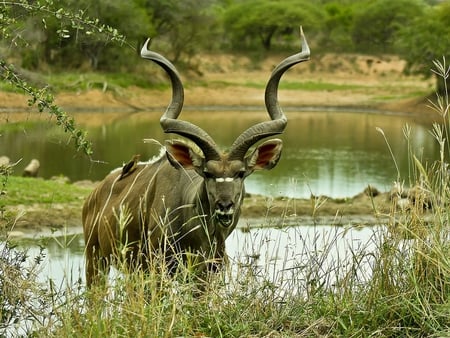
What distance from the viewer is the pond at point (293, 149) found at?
19.2 meters

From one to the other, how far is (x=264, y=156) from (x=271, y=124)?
253mm

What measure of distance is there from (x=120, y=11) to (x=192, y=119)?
6.89 metres

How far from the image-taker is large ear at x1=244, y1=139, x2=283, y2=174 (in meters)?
6.82

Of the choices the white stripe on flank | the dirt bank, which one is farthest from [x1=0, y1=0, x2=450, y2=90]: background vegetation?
the white stripe on flank

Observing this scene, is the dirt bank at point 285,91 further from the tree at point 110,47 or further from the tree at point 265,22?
the tree at point 265,22

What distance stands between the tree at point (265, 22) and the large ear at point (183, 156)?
4904 centimetres

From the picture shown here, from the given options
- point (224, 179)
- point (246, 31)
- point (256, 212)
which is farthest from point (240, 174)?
point (246, 31)

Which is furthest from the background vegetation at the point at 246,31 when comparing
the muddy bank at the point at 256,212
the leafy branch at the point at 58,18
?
the leafy branch at the point at 58,18

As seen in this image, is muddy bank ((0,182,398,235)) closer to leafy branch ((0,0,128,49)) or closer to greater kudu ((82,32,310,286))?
greater kudu ((82,32,310,286))

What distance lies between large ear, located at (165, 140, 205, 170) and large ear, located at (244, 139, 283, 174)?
0.36 metres

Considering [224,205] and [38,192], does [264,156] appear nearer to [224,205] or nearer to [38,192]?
[224,205]

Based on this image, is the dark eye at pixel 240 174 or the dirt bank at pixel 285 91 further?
the dirt bank at pixel 285 91

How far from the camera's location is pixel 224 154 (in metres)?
6.73

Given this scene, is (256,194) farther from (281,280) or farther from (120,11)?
(120,11)
